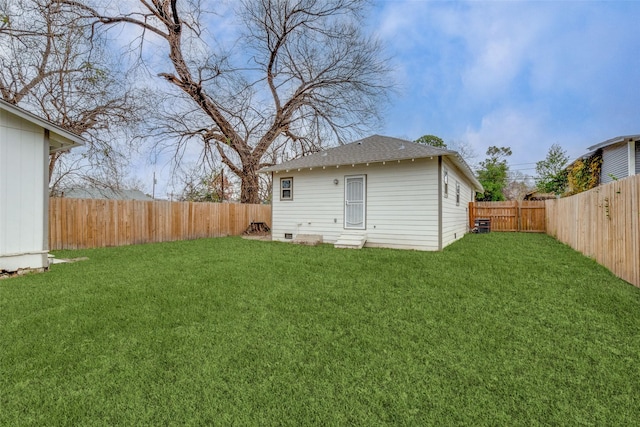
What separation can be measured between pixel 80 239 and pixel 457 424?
10.7 metres

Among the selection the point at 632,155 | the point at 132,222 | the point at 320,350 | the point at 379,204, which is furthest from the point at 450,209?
the point at 132,222

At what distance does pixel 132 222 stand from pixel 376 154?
28.2 feet

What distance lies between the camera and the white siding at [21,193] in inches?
198

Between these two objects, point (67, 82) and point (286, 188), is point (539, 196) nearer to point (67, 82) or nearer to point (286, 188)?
point (286, 188)

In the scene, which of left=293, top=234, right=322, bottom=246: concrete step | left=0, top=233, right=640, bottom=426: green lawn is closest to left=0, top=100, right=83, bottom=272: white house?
left=0, top=233, right=640, bottom=426: green lawn

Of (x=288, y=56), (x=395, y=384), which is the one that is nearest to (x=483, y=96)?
(x=288, y=56)

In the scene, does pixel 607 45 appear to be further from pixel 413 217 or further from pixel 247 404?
pixel 247 404

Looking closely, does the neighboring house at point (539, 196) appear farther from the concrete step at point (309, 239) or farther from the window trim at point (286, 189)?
the window trim at point (286, 189)

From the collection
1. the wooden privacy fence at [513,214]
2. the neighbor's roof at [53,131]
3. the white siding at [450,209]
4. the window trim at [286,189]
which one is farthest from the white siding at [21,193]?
the wooden privacy fence at [513,214]

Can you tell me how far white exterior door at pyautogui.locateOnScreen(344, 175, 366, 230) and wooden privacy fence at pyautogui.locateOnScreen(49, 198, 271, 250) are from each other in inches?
253

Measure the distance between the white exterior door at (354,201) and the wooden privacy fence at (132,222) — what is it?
21.1 feet

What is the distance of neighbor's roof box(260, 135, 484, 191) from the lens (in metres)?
7.84

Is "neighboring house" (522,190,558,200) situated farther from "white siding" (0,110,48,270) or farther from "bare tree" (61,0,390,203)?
"white siding" (0,110,48,270)

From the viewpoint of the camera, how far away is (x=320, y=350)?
8.39ft
